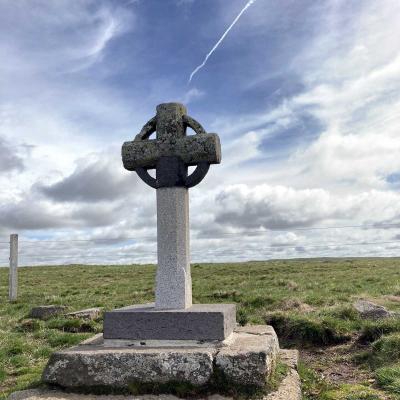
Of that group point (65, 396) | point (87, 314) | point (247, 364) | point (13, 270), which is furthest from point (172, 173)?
point (13, 270)

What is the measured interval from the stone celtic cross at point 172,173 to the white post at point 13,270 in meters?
11.0

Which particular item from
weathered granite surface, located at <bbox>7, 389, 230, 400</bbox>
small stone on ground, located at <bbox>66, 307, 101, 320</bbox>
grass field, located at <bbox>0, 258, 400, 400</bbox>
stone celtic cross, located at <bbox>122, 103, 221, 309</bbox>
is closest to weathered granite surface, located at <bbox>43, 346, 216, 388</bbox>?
weathered granite surface, located at <bbox>7, 389, 230, 400</bbox>

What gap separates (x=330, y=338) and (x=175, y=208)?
4256 millimetres

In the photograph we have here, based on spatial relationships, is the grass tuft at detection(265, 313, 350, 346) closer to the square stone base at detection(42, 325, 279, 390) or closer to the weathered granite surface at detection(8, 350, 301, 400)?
the weathered granite surface at detection(8, 350, 301, 400)

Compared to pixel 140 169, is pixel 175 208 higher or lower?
lower

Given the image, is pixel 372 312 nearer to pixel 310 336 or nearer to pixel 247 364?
pixel 310 336

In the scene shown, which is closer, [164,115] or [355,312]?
[164,115]

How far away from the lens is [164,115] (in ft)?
24.6

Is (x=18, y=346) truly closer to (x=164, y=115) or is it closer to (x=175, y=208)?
(x=175, y=208)

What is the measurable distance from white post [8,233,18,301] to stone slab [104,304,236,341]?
11123 mm

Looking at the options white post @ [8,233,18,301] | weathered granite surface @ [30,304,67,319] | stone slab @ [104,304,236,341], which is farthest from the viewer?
white post @ [8,233,18,301]

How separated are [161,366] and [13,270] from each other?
42.1ft

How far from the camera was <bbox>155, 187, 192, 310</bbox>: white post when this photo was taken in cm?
693

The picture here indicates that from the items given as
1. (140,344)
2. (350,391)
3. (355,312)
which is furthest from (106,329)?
(355,312)
